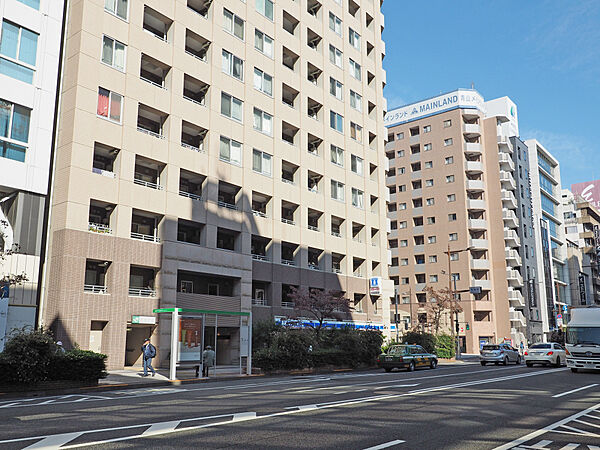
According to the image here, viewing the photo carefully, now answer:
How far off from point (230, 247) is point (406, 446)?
32925 mm

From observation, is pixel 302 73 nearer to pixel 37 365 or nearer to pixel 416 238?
pixel 37 365

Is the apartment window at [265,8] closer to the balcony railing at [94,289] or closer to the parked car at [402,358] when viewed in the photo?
the balcony railing at [94,289]

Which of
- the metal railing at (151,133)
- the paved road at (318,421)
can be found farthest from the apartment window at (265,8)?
the paved road at (318,421)

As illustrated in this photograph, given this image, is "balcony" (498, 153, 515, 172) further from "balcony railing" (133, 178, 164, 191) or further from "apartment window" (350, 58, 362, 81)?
"balcony railing" (133, 178, 164, 191)

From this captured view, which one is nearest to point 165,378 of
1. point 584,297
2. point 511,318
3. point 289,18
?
point 289,18

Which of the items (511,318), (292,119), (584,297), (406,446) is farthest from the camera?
(584,297)

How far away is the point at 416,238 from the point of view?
8281cm

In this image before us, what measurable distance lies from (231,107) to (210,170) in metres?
5.81

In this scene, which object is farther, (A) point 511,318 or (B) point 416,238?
(B) point 416,238

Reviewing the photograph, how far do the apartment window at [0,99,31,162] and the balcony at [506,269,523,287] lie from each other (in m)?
65.5

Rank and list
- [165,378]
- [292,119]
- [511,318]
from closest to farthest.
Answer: [165,378]
[292,119]
[511,318]

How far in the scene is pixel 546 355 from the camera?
3559 cm

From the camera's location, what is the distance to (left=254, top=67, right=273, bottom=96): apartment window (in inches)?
1718

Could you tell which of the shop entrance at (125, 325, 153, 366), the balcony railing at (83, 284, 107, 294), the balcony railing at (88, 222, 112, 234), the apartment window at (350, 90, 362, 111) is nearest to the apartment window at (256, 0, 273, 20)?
the apartment window at (350, 90, 362, 111)
